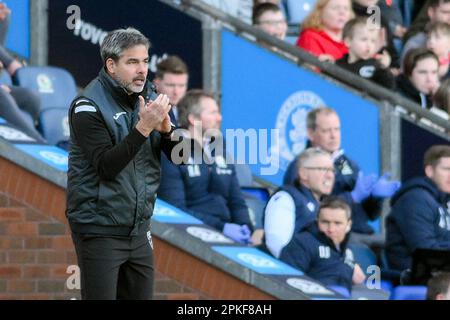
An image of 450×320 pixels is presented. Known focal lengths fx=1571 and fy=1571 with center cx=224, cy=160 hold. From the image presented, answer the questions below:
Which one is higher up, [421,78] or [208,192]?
[421,78]

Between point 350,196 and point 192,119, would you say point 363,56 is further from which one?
point 192,119

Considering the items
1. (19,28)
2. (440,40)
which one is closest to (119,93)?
(19,28)

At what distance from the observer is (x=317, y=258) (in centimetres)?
994

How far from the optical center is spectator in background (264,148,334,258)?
9.85 meters

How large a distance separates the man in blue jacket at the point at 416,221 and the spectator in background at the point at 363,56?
1.24 meters

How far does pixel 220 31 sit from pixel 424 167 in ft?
5.46

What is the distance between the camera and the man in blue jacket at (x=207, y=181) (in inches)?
386

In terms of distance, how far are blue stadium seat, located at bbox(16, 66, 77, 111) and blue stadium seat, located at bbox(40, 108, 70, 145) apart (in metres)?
0.08

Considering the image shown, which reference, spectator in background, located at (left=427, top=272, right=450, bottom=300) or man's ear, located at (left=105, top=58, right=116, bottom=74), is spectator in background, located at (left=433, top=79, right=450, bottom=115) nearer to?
spectator in background, located at (left=427, top=272, right=450, bottom=300)

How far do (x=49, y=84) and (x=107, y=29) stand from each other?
61cm

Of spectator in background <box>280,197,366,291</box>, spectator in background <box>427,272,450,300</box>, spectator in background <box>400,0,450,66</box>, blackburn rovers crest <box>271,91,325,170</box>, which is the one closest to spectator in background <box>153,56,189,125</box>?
blackburn rovers crest <box>271,91,325,170</box>

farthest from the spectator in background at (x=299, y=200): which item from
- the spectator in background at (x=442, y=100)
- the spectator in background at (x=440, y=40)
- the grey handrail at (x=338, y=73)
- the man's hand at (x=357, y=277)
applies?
the spectator in background at (x=440, y=40)

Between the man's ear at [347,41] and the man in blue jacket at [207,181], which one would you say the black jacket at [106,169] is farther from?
the man's ear at [347,41]
